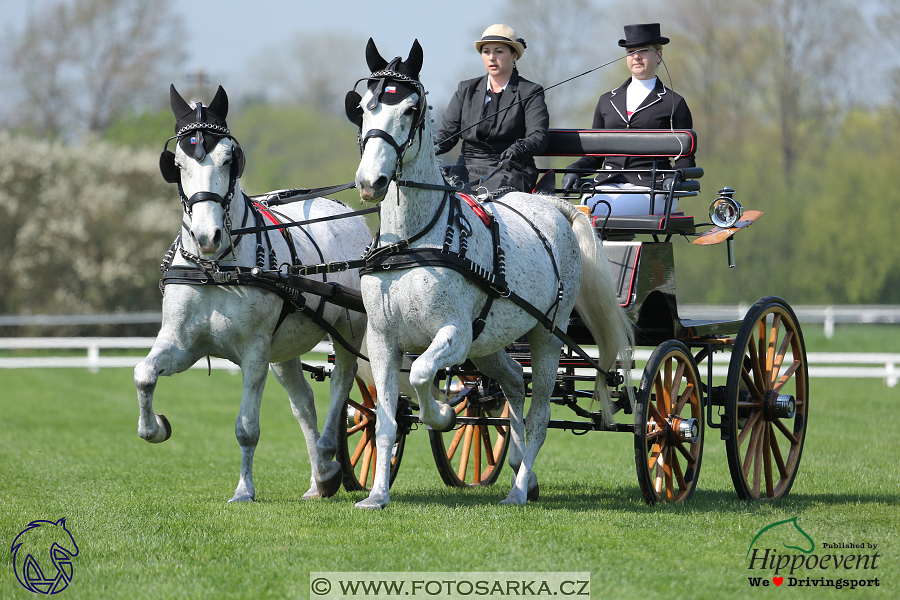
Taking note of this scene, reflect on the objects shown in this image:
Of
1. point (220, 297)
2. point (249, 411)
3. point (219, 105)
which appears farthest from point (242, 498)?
point (219, 105)

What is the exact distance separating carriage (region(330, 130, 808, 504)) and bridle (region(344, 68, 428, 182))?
6.23 ft

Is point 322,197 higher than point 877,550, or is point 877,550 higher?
point 322,197

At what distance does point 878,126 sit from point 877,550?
27.9 m

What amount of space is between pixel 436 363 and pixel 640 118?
132 inches

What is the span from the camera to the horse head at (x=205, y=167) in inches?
221

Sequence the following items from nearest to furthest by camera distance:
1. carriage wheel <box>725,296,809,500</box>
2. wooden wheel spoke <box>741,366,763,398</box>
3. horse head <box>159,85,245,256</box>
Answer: horse head <box>159,85,245,256</box>, carriage wheel <box>725,296,809,500</box>, wooden wheel spoke <box>741,366,763,398</box>

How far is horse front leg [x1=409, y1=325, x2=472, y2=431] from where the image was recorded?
5195 mm

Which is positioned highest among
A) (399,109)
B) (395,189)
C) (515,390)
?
(399,109)

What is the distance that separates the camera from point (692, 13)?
100ft

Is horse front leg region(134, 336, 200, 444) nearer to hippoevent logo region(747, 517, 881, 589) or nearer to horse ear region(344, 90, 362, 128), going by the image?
horse ear region(344, 90, 362, 128)

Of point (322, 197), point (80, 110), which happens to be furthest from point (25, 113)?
point (322, 197)

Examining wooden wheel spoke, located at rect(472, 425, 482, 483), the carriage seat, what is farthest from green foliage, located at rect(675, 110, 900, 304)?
the carriage seat

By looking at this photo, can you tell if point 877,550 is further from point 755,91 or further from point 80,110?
point 80,110

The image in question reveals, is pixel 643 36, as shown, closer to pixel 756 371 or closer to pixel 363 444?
pixel 756 371
